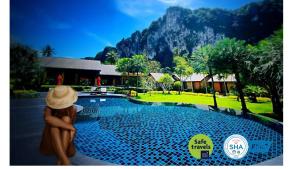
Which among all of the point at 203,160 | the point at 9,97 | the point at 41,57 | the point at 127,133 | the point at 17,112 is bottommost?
the point at 203,160

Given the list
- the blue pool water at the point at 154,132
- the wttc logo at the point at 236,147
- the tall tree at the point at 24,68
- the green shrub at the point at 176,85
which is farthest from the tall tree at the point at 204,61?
the tall tree at the point at 24,68

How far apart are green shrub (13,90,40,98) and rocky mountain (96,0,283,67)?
169cm

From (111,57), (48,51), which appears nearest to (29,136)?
(48,51)

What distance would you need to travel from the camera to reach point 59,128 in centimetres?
463

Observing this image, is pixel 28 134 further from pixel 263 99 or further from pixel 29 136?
pixel 263 99

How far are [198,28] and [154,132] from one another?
2812 millimetres

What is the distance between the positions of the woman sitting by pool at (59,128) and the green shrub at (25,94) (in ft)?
3.11

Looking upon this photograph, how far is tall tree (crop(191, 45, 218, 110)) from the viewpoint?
6.41m

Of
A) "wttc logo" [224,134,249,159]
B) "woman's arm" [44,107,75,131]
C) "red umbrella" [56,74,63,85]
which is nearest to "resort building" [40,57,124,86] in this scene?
"red umbrella" [56,74,63,85]

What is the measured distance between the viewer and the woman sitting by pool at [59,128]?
180 inches
